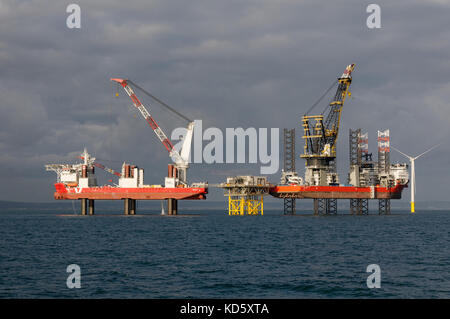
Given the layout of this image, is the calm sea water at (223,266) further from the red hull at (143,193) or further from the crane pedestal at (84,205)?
the crane pedestal at (84,205)

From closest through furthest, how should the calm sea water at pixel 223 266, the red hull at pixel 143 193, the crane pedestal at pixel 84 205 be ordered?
the calm sea water at pixel 223 266
the red hull at pixel 143 193
the crane pedestal at pixel 84 205

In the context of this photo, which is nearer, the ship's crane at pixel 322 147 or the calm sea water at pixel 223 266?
the calm sea water at pixel 223 266

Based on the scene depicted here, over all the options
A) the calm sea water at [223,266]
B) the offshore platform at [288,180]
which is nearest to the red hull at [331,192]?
the offshore platform at [288,180]

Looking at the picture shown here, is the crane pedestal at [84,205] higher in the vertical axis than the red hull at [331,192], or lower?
lower

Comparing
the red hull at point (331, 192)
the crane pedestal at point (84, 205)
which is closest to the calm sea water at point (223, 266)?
the red hull at point (331, 192)

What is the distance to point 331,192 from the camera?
138625mm

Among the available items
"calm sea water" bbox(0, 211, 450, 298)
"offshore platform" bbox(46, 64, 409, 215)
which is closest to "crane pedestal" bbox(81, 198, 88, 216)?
"offshore platform" bbox(46, 64, 409, 215)

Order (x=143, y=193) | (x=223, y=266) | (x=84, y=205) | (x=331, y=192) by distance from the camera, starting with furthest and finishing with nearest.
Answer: (x=84, y=205)
(x=331, y=192)
(x=143, y=193)
(x=223, y=266)

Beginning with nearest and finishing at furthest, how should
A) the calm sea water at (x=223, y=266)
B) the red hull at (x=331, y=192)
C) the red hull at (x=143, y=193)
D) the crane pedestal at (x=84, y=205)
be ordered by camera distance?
the calm sea water at (x=223, y=266) → the red hull at (x=143, y=193) → the red hull at (x=331, y=192) → the crane pedestal at (x=84, y=205)

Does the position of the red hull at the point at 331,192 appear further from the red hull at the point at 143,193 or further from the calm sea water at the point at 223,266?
the calm sea water at the point at 223,266

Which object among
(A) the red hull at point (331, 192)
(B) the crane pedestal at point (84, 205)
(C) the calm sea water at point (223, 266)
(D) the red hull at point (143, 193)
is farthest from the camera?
(B) the crane pedestal at point (84, 205)

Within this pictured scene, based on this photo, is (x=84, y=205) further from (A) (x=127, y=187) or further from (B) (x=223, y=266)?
(B) (x=223, y=266)

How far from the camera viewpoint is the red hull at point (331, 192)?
13600cm

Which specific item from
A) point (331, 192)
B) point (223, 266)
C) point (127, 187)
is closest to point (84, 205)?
point (127, 187)
